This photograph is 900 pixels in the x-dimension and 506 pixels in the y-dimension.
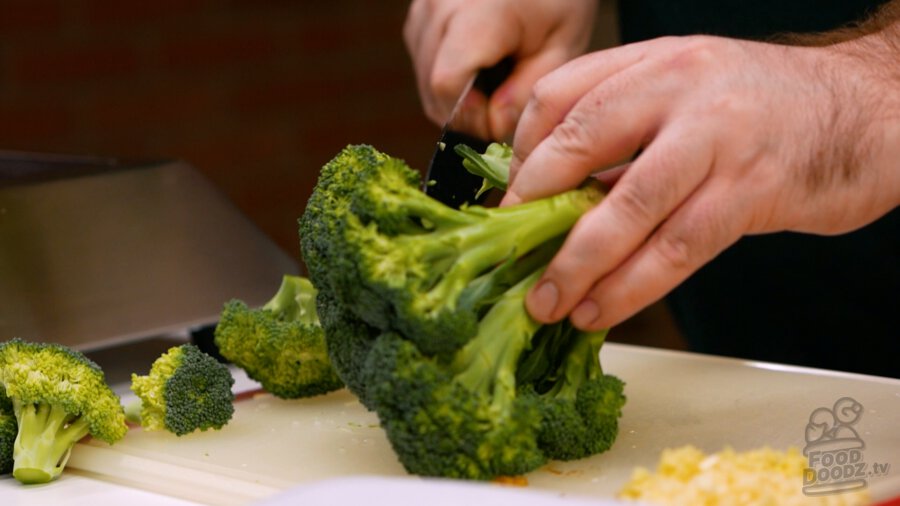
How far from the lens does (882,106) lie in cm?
105

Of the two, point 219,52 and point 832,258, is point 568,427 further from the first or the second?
point 219,52

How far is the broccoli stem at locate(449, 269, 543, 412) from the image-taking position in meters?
1.00

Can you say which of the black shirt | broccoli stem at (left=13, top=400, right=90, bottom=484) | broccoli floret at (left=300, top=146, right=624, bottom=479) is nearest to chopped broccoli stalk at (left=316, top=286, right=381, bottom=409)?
broccoli floret at (left=300, top=146, right=624, bottom=479)

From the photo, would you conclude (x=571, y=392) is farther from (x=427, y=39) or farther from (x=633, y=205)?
(x=427, y=39)

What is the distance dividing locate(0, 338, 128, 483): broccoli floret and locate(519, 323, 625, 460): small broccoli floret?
14.9 inches

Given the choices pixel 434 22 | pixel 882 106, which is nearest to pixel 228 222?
A: pixel 434 22

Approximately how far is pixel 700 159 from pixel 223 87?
2579 mm

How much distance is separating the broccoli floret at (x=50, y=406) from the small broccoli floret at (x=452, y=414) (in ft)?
0.95

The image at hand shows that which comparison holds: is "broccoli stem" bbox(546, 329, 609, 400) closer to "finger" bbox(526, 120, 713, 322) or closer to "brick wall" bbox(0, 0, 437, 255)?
"finger" bbox(526, 120, 713, 322)

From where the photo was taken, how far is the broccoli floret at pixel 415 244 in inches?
38.0

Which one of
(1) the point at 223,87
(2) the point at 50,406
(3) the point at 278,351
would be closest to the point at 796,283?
(3) the point at 278,351

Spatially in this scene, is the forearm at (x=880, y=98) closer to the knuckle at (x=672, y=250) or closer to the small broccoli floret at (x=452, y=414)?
the knuckle at (x=672, y=250)

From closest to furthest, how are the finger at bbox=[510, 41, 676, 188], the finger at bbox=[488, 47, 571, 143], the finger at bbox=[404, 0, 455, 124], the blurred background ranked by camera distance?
the finger at bbox=[510, 41, 676, 188], the finger at bbox=[488, 47, 571, 143], the finger at bbox=[404, 0, 455, 124], the blurred background

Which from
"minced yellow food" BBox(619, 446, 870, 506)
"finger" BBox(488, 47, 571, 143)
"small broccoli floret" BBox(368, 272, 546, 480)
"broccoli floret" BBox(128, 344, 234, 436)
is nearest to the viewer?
"minced yellow food" BBox(619, 446, 870, 506)
